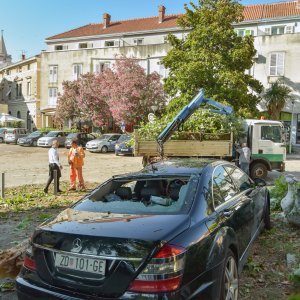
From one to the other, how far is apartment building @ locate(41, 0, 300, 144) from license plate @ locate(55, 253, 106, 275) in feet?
98.8

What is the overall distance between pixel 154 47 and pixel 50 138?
14076 millimetres

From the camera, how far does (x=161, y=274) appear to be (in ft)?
8.91

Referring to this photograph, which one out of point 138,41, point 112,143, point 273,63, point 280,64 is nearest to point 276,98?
point 280,64

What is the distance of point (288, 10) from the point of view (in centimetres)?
3725

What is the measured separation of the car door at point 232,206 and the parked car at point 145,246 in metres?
0.02

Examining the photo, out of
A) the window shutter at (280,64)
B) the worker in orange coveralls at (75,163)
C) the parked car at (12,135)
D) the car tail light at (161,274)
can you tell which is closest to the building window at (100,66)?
the parked car at (12,135)

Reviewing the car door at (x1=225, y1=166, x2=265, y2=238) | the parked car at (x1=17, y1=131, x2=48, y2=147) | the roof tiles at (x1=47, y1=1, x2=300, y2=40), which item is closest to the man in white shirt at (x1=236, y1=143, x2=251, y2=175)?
the car door at (x1=225, y1=166, x2=265, y2=238)

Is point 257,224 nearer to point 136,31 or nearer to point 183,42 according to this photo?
point 183,42

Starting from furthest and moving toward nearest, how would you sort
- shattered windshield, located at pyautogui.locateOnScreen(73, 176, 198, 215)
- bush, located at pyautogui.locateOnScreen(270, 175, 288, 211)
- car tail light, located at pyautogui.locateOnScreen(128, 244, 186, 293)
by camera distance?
bush, located at pyautogui.locateOnScreen(270, 175, 288, 211) < shattered windshield, located at pyautogui.locateOnScreen(73, 176, 198, 215) < car tail light, located at pyautogui.locateOnScreen(128, 244, 186, 293)

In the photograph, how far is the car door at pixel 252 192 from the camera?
489 cm

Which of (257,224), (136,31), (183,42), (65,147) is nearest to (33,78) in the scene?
(136,31)

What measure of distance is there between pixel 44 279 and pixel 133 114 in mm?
28642

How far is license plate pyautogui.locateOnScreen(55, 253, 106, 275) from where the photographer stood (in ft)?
9.25

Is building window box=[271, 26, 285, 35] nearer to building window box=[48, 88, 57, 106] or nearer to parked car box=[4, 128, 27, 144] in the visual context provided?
building window box=[48, 88, 57, 106]
